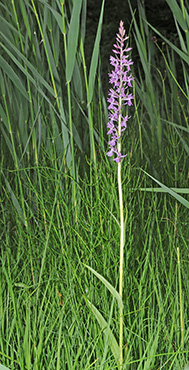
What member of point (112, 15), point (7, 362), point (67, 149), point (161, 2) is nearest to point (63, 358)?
point (7, 362)

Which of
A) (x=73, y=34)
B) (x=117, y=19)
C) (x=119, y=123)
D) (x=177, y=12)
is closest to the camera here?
(x=119, y=123)

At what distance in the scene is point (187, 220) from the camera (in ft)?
3.64

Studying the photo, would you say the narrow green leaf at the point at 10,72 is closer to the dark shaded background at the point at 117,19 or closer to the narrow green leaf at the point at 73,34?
the narrow green leaf at the point at 73,34

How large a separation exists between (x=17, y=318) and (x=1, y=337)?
0.14 feet

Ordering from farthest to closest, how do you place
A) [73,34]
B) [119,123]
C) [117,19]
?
[117,19]
[73,34]
[119,123]

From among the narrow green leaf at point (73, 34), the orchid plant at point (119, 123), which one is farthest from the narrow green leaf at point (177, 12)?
the orchid plant at point (119, 123)

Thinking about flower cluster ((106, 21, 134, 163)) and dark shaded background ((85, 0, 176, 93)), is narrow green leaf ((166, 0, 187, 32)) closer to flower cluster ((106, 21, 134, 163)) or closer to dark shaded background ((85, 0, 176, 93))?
flower cluster ((106, 21, 134, 163))

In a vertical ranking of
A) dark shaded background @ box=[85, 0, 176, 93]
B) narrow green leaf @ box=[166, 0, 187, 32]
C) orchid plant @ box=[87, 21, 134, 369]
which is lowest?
orchid plant @ box=[87, 21, 134, 369]

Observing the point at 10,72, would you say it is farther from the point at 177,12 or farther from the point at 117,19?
the point at 117,19

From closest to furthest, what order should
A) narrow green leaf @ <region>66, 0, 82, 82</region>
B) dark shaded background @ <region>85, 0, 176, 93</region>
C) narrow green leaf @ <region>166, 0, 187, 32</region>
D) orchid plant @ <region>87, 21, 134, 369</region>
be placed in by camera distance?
orchid plant @ <region>87, 21, 134, 369</region>
narrow green leaf @ <region>66, 0, 82, 82</region>
narrow green leaf @ <region>166, 0, 187, 32</region>
dark shaded background @ <region>85, 0, 176, 93</region>

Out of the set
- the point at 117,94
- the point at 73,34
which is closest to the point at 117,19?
the point at 73,34

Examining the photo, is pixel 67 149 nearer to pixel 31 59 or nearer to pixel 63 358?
pixel 31 59

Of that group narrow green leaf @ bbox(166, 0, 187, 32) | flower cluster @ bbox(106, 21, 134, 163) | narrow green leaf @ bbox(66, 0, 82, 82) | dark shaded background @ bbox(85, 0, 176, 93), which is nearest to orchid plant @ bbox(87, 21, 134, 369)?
flower cluster @ bbox(106, 21, 134, 163)

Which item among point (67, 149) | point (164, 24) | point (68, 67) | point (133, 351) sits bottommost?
point (133, 351)
